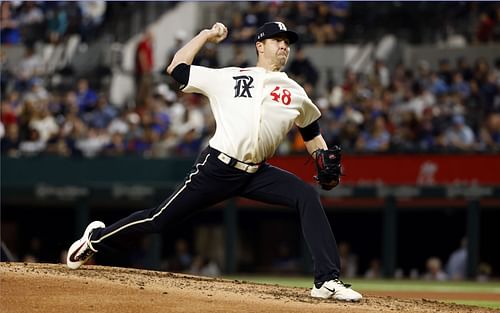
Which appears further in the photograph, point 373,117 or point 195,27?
point 195,27

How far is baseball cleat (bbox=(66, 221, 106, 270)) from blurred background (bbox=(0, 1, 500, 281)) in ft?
30.3

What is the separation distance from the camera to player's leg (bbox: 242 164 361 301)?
6.96m

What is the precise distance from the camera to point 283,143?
17.1 m

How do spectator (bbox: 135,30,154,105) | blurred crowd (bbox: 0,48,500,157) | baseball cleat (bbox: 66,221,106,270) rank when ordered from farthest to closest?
spectator (bbox: 135,30,154,105) → blurred crowd (bbox: 0,48,500,157) → baseball cleat (bbox: 66,221,106,270)

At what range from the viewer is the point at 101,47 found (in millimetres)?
20891

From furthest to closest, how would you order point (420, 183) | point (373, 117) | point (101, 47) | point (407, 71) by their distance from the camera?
1. point (101, 47)
2. point (407, 71)
3. point (373, 117)
4. point (420, 183)

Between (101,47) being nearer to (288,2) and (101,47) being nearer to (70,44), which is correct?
(70,44)

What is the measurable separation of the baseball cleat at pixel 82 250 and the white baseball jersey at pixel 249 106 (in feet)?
3.98

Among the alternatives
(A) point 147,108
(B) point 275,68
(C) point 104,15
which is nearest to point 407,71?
(A) point 147,108

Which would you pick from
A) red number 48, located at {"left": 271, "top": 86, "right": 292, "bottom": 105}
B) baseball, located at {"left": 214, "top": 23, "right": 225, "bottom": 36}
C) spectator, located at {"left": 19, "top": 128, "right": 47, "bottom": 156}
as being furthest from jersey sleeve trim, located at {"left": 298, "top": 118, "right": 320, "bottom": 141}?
spectator, located at {"left": 19, "top": 128, "right": 47, "bottom": 156}

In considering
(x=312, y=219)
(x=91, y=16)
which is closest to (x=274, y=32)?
(x=312, y=219)

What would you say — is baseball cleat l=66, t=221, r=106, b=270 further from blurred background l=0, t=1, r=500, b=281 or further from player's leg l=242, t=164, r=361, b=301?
blurred background l=0, t=1, r=500, b=281

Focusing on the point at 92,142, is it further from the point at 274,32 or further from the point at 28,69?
the point at 274,32

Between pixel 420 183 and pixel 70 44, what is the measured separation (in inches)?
316
